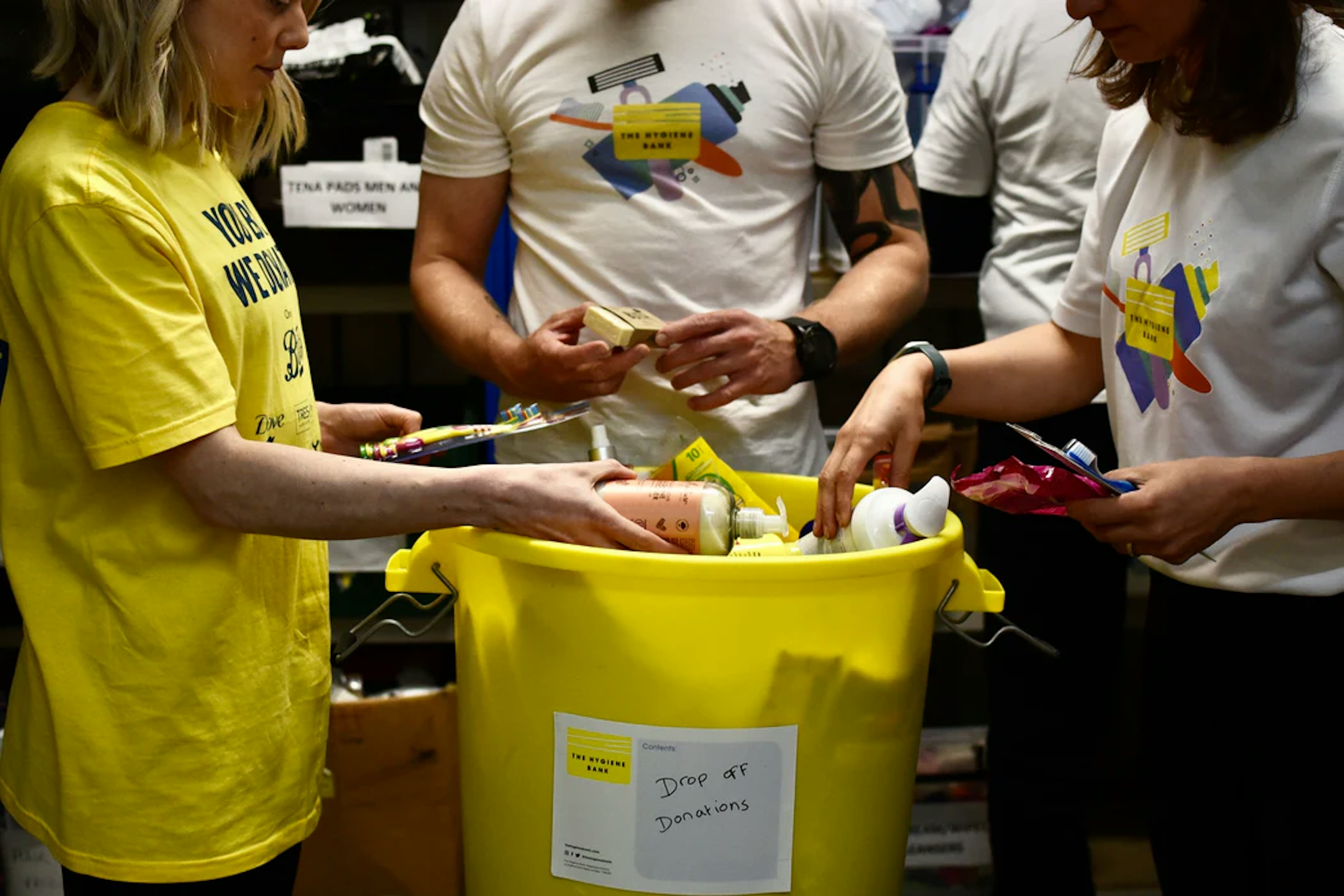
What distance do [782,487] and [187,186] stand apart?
694 mm

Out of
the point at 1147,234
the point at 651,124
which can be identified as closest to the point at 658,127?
the point at 651,124

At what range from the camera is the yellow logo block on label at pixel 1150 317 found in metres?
1.19

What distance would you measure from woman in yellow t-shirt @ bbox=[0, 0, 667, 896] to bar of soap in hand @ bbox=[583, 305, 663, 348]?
0.89ft

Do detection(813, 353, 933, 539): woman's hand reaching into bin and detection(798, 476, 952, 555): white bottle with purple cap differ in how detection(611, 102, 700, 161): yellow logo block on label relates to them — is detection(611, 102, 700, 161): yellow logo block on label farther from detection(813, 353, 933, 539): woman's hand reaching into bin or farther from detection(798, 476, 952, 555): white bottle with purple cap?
detection(798, 476, 952, 555): white bottle with purple cap

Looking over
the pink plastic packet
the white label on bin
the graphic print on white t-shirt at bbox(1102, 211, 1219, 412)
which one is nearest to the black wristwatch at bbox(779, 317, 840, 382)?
the graphic print on white t-shirt at bbox(1102, 211, 1219, 412)

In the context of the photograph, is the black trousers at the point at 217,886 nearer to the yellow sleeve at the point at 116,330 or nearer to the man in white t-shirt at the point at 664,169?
the yellow sleeve at the point at 116,330

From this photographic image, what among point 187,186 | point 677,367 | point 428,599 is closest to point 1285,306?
point 677,367

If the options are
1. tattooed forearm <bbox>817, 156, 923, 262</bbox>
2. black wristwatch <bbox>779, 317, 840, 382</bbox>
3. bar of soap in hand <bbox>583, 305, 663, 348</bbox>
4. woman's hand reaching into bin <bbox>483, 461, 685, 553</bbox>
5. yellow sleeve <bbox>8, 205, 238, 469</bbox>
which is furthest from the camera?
tattooed forearm <bbox>817, 156, 923, 262</bbox>

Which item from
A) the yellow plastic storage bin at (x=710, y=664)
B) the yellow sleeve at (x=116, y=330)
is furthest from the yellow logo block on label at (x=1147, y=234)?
the yellow sleeve at (x=116, y=330)

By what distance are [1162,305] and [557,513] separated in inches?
24.1

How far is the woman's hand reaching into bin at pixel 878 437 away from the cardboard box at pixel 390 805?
3.23 feet

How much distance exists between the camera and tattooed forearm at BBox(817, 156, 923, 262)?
1.73 m

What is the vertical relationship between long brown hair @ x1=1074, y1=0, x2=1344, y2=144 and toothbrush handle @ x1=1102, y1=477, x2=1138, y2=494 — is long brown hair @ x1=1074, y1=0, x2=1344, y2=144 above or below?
above

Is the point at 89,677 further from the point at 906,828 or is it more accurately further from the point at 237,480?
the point at 906,828
